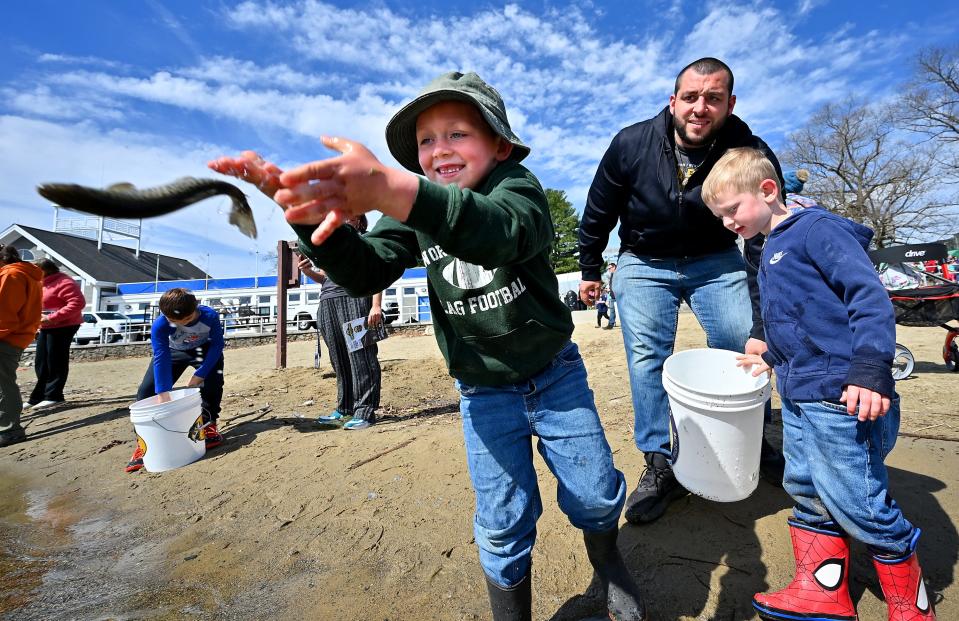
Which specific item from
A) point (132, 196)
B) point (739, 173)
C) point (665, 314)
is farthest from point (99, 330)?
point (739, 173)

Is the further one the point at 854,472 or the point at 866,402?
the point at 854,472

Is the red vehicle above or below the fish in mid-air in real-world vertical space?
below

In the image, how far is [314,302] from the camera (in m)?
27.9

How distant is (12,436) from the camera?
5438 mm

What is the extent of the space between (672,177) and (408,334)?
16.5m

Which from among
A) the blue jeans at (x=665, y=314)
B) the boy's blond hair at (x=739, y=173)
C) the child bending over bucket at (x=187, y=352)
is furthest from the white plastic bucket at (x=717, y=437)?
the child bending over bucket at (x=187, y=352)

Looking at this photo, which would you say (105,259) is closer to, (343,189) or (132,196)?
(132,196)

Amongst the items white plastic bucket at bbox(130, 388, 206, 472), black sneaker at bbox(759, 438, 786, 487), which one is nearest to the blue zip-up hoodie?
black sneaker at bbox(759, 438, 786, 487)

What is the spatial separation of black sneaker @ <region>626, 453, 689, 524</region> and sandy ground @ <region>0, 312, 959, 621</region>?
2.5 inches

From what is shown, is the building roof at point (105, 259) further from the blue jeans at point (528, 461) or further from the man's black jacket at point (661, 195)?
the blue jeans at point (528, 461)

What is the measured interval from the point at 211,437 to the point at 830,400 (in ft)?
15.7

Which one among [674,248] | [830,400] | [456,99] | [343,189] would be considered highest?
[456,99]

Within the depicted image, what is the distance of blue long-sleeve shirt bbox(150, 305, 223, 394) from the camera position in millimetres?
4531

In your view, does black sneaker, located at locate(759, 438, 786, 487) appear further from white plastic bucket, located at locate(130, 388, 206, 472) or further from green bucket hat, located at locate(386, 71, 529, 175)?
white plastic bucket, located at locate(130, 388, 206, 472)
